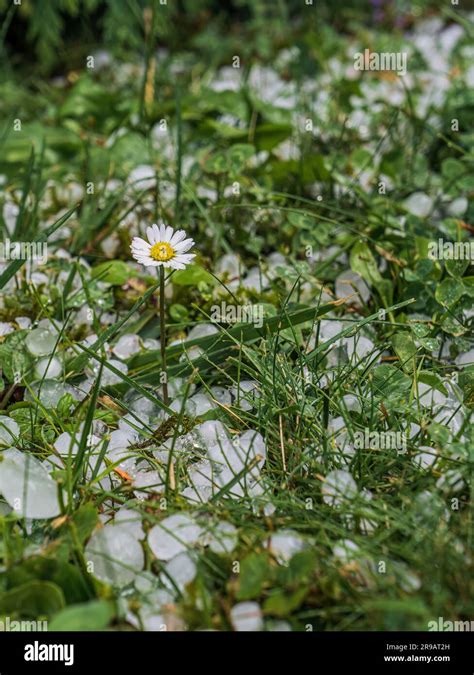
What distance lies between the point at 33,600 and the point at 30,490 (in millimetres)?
155

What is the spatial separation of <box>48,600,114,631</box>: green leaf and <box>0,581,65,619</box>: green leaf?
0.17 feet

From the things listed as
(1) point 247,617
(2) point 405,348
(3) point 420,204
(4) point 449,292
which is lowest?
(1) point 247,617

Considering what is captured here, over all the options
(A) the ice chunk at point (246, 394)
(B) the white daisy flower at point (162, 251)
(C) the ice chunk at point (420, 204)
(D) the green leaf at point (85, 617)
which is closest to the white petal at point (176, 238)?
(B) the white daisy flower at point (162, 251)

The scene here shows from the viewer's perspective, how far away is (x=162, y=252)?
112 centimetres

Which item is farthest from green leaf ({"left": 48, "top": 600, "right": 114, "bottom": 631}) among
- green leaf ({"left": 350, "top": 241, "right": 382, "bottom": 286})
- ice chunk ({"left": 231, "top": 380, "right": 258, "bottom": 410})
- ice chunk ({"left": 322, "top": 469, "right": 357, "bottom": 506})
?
green leaf ({"left": 350, "top": 241, "right": 382, "bottom": 286})

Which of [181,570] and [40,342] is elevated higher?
[40,342]

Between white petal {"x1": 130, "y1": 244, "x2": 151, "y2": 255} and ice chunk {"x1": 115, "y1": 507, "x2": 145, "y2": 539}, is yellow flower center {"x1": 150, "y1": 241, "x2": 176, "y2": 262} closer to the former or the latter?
white petal {"x1": 130, "y1": 244, "x2": 151, "y2": 255}

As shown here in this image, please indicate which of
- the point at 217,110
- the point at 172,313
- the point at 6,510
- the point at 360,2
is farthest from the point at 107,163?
the point at 360,2

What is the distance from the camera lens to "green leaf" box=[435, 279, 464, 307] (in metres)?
1.31

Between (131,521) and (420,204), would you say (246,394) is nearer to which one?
(131,521)

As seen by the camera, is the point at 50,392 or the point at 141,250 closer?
the point at 141,250

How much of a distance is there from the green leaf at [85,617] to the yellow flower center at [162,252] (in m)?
0.51

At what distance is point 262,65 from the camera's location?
2.60 m

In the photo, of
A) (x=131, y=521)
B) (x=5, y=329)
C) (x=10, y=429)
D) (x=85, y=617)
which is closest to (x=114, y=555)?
(x=131, y=521)
